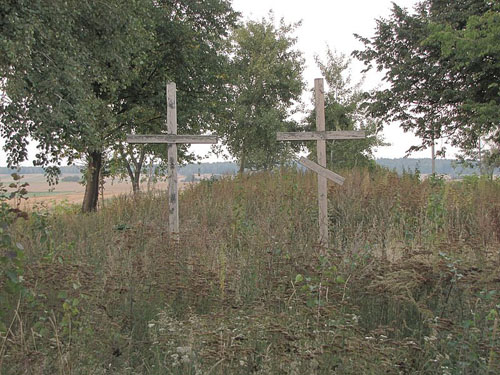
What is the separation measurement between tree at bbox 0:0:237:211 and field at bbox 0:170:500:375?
2944mm

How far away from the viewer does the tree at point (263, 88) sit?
30812mm

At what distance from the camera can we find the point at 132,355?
12.5 ft

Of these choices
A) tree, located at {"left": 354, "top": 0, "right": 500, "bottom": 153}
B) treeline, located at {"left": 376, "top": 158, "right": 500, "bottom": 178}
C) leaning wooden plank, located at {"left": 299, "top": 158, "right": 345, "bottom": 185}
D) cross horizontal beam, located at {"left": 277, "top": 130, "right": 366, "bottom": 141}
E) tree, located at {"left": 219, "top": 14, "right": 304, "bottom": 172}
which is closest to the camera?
leaning wooden plank, located at {"left": 299, "top": 158, "right": 345, "bottom": 185}

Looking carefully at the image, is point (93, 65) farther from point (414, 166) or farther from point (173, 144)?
point (414, 166)

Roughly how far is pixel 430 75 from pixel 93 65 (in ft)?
49.5

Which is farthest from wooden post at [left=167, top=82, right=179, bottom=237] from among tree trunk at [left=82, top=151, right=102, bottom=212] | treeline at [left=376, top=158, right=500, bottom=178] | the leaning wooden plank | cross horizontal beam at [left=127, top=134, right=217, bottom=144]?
tree trunk at [left=82, top=151, right=102, bottom=212]

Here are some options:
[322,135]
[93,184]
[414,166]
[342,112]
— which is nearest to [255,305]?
[322,135]

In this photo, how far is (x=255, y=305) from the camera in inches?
169

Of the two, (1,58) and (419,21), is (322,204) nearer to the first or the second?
(1,58)

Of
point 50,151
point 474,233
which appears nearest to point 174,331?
point 474,233

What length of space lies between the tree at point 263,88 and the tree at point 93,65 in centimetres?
1295

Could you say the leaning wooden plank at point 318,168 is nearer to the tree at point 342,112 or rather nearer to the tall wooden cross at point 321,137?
the tall wooden cross at point 321,137

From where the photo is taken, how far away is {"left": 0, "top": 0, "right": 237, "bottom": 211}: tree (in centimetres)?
952

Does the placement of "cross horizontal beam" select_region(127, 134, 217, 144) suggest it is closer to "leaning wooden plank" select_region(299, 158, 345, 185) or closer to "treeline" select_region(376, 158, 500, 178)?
"leaning wooden plank" select_region(299, 158, 345, 185)
